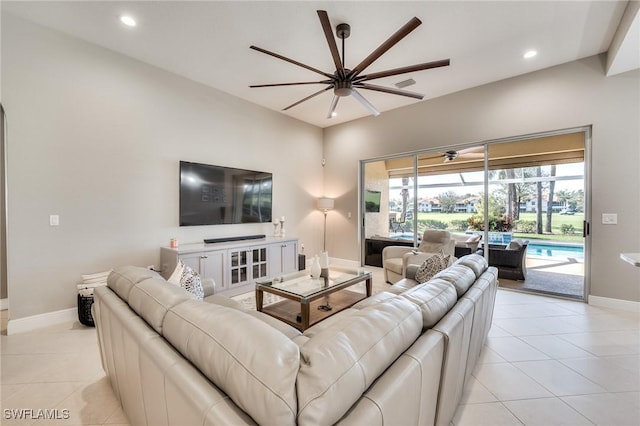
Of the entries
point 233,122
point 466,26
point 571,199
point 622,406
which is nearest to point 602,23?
point 466,26

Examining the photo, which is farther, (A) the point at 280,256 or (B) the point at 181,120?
(A) the point at 280,256

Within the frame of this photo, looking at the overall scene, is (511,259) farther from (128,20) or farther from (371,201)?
(128,20)

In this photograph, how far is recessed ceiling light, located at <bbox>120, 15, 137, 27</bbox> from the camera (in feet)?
9.02

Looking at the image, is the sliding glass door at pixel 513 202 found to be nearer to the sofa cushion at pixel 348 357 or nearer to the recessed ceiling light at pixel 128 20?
the sofa cushion at pixel 348 357

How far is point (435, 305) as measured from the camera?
1.37 m

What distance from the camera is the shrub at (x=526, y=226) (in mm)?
4109

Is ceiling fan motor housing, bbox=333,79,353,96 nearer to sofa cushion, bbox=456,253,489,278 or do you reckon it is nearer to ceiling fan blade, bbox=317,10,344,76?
ceiling fan blade, bbox=317,10,344,76

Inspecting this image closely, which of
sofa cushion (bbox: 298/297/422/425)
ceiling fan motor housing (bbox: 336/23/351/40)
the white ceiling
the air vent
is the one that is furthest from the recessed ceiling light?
sofa cushion (bbox: 298/297/422/425)

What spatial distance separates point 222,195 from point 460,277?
3653 millimetres

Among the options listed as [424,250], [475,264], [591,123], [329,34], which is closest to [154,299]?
[329,34]

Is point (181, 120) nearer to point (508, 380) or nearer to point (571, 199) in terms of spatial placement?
point (508, 380)

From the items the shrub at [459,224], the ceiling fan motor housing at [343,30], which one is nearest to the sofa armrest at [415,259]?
the shrub at [459,224]

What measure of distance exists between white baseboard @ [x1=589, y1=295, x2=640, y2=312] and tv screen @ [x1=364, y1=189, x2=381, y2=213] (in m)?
3.47

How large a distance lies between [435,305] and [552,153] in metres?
4.02
